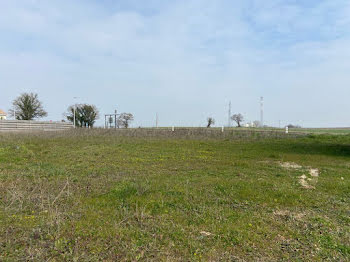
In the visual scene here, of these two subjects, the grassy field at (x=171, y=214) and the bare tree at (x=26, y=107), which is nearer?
the grassy field at (x=171, y=214)

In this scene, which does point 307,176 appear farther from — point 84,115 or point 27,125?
point 84,115

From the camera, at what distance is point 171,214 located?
4109mm

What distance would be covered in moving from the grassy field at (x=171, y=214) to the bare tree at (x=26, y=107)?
124 ft

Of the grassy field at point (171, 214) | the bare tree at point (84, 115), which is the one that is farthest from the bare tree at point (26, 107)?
the grassy field at point (171, 214)

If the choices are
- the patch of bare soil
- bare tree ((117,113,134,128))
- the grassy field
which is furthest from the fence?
the patch of bare soil

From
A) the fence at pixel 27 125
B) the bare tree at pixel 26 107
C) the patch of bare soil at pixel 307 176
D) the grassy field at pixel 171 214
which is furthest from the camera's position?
the bare tree at pixel 26 107

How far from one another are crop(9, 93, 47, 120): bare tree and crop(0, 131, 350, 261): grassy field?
37789 mm

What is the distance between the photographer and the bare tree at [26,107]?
3978 cm

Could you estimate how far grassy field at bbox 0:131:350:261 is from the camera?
118 inches

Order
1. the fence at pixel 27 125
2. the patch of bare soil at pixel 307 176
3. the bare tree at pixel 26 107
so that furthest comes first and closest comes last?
the bare tree at pixel 26 107 → the fence at pixel 27 125 → the patch of bare soil at pixel 307 176

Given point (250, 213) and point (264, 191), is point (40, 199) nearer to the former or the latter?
point (250, 213)

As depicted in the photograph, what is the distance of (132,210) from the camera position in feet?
13.8

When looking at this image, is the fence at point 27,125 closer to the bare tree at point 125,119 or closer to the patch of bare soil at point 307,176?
the bare tree at point 125,119

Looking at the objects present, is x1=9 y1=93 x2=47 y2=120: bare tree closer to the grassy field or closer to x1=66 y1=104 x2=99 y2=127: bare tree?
x1=66 y1=104 x2=99 y2=127: bare tree
